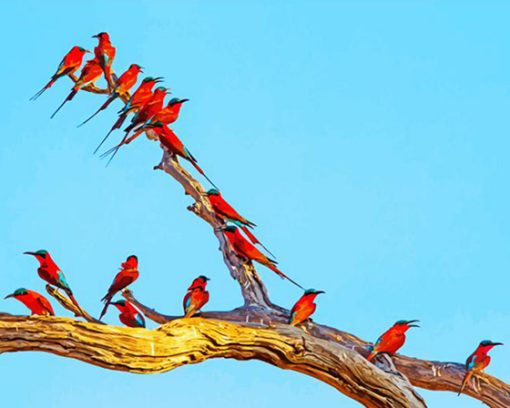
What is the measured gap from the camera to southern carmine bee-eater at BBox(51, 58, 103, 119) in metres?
7.66

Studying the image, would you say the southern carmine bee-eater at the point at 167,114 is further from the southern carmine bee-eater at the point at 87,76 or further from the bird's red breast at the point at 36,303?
the bird's red breast at the point at 36,303

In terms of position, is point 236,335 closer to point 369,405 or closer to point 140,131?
point 369,405

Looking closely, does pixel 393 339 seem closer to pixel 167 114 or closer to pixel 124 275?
pixel 124 275

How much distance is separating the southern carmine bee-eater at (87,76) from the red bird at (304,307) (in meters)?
2.18

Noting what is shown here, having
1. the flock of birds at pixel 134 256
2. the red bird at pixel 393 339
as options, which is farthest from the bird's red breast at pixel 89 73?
the red bird at pixel 393 339

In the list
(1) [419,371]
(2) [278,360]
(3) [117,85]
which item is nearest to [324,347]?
(2) [278,360]

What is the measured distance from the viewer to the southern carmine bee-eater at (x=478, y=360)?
6.91 meters

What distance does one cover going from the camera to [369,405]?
21.2ft

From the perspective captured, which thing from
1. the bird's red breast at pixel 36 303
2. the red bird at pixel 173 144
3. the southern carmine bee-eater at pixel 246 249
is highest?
the red bird at pixel 173 144

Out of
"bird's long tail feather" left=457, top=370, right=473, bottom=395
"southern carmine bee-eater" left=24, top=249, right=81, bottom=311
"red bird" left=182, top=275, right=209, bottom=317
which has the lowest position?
"southern carmine bee-eater" left=24, top=249, right=81, bottom=311

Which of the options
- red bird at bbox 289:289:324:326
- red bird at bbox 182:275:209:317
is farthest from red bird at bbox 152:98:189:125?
red bird at bbox 289:289:324:326

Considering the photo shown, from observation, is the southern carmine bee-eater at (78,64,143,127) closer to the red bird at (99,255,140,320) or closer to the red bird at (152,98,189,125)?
the red bird at (152,98,189,125)

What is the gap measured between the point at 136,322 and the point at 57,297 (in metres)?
0.53

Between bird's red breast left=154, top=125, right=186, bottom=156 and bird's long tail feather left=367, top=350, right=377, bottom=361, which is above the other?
bird's red breast left=154, top=125, right=186, bottom=156
